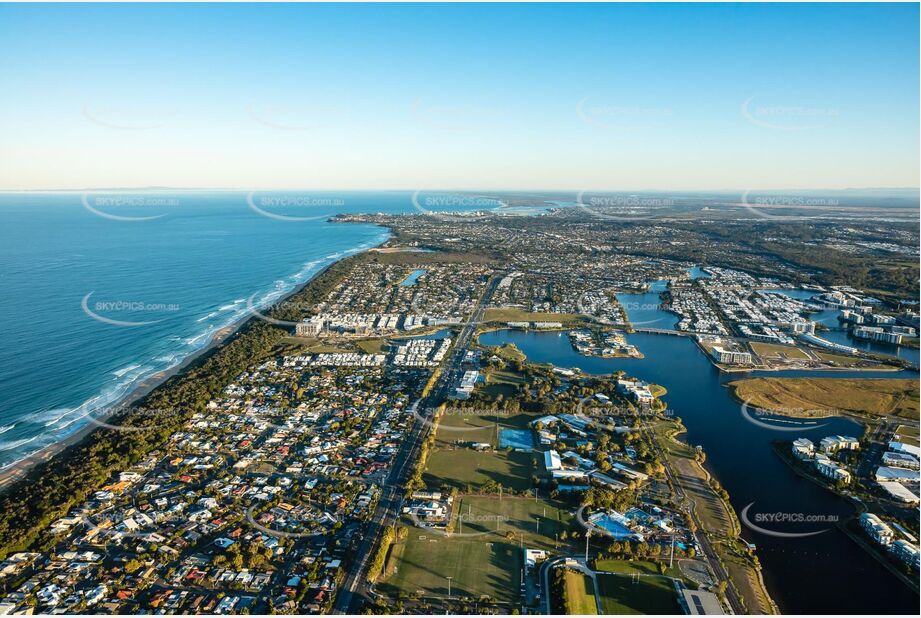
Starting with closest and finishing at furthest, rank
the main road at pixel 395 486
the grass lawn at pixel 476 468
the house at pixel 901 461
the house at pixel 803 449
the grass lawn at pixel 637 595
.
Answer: the grass lawn at pixel 637 595, the main road at pixel 395 486, the grass lawn at pixel 476 468, the house at pixel 901 461, the house at pixel 803 449

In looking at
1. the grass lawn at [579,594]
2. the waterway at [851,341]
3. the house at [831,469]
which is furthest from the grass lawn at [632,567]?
the waterway at [851,341]

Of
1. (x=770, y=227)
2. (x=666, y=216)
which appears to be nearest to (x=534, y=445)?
(x=770, y=227)

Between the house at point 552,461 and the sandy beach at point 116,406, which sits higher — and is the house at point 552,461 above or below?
A: below

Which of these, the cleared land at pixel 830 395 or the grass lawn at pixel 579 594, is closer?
the grass lawn at pixel 579 594

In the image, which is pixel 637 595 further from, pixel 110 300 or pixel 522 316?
pixel 110 300

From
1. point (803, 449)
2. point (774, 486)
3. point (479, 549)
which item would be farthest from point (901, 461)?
point (479, 549)

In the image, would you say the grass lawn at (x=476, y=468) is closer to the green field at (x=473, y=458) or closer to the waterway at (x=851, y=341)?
the green field at (x=473, y=458)

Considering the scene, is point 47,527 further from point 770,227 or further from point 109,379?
point 770,227
